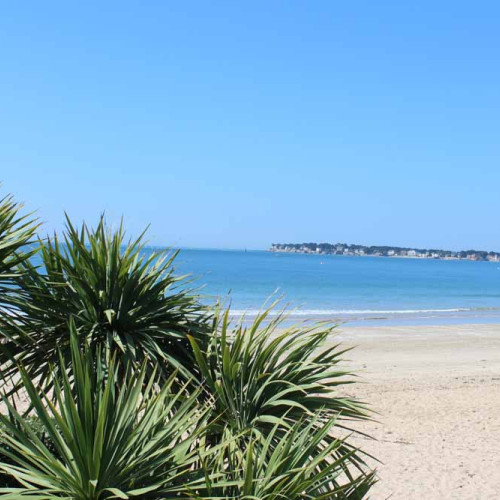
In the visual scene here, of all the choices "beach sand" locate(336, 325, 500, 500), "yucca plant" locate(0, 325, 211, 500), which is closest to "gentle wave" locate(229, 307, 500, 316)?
"beach sand" locate(336, 325, 500, 500)

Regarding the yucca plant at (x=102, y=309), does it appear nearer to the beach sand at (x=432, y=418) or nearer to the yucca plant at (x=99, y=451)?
the yucca plant at (x=99, y=451)

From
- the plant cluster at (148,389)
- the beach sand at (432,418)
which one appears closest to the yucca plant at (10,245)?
the plant cluster at (148,389)

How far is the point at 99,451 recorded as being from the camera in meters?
3.21

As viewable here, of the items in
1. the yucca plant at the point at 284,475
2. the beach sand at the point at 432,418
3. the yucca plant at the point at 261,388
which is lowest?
the beach sand at the point at 432,418

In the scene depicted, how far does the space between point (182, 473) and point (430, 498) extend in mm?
5607

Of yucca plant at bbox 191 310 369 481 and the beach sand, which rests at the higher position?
yucca plant at bbox 191 310 369 481

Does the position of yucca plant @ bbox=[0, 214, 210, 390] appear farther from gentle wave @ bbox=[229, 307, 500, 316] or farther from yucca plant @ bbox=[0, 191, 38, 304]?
gentle wave @ bbox=[229, 307, 500, 316]

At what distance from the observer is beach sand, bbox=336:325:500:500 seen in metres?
8.88

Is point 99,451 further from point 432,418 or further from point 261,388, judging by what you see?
point 432,418

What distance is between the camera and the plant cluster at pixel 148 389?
3428 millimetres

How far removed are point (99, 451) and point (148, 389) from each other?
0.64 meters

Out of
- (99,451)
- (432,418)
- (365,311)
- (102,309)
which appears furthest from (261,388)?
(365,311)

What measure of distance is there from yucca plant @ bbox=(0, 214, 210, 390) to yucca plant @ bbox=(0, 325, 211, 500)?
3.02 ft

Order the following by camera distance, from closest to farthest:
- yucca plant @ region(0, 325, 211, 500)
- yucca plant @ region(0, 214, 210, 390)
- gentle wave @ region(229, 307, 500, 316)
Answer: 1. yucca plant @ region(0, 325, 211, 500)
2. yucca plant @ region(0, 214, 210, 390)
3. gentle wave @ region(229, 307, 500, 316)
